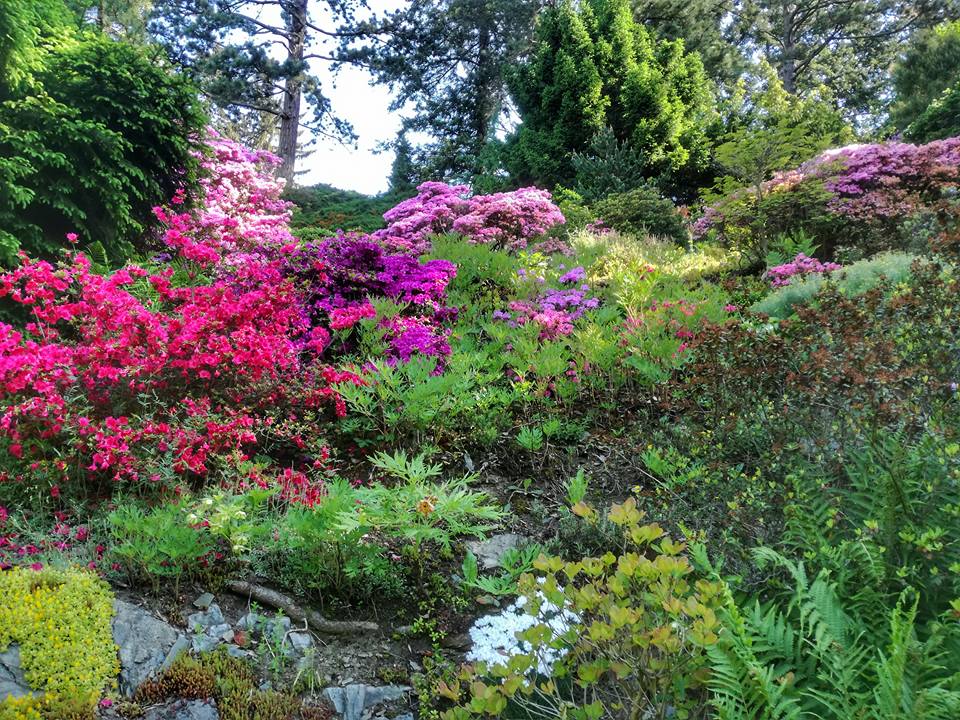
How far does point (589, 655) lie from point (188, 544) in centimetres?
177

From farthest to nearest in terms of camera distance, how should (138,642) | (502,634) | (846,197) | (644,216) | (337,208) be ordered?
(337,208) < (644,216) < (846,197) < (502,634) < (138,642)

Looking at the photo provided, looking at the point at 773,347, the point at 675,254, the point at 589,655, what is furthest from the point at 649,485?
the point at 675,254

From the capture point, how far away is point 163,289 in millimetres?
4230

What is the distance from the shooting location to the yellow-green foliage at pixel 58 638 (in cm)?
218

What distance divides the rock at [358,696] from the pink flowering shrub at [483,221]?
591 cm

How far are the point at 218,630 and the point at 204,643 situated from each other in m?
0.08

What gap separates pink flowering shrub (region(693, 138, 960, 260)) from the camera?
819 centimetres

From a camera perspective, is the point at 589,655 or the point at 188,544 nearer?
the point at 589,655

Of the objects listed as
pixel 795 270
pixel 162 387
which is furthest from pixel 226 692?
pixel 795 270

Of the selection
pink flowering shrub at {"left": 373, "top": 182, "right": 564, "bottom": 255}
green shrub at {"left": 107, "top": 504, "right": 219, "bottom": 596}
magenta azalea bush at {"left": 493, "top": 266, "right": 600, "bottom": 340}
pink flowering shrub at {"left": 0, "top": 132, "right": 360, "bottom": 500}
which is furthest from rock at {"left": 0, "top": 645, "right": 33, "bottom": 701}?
pink flowering shrub at {"left": 373, "top": 182, "right": 564, "bottom": 255}

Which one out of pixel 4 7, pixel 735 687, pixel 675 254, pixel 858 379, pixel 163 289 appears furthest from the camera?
pixel 675 254

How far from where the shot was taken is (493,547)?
338 centimetres

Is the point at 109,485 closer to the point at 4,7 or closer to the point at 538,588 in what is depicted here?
the point at 538,588

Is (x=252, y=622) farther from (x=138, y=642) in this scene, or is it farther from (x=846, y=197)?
(x=846, y=197)
